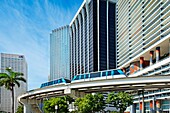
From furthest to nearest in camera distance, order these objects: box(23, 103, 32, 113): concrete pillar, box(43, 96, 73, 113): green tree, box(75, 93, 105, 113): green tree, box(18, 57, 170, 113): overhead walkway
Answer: box(43, 96, 73, 113): green tree
box(23, 103, 32, 113): concrete pillar
box(75, 93, 105, 113): green tree
box(18, 57, 170, 113): overhead walkway

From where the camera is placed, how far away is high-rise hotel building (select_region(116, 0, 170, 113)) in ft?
257

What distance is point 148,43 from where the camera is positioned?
88.1 m

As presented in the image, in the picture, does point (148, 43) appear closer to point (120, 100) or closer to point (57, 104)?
point (120, 100)

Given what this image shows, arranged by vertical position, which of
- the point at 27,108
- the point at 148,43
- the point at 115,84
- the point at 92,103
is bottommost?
the point at 27,108

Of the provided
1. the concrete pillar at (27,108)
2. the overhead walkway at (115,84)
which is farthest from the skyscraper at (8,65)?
the overhead walkway at (115,84)

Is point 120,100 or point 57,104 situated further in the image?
point 57,104

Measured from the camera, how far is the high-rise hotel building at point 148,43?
78.4 metres

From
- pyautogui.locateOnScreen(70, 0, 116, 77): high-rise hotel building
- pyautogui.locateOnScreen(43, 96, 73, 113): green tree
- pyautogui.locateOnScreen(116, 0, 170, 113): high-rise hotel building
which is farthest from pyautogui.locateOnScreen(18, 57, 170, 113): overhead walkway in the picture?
pyautogui.locateOnScreen(70, 0, 116, 77): high-rise hotel building

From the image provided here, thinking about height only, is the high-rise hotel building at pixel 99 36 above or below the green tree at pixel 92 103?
above

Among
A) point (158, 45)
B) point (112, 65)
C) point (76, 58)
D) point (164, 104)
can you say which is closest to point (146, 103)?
point (164, 104)

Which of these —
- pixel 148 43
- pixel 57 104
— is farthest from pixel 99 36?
pixel 57 104

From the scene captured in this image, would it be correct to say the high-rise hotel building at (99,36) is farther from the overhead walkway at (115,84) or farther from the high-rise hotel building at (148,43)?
the overhead walkway at (115,84)

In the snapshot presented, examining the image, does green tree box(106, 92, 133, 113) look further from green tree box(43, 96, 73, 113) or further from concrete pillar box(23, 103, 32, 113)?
concrete pillar box(23, 103, 32, 113)

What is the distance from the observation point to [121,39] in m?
126
